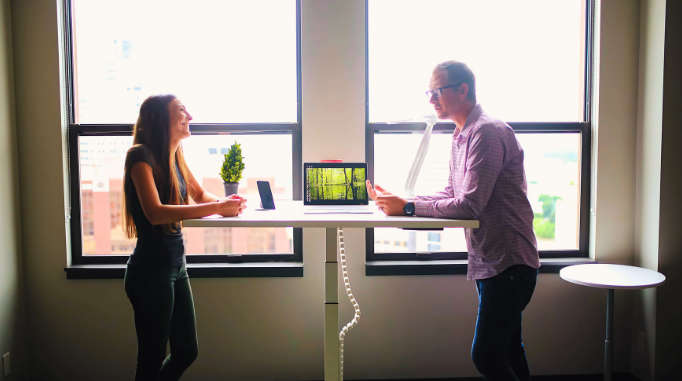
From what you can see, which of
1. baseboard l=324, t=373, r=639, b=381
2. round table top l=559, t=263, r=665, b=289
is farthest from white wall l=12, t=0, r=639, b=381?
round table top l=559, t=263, r=665, b=289

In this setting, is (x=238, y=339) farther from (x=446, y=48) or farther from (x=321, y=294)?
(x=446, y=48)

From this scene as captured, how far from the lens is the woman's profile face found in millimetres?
1733

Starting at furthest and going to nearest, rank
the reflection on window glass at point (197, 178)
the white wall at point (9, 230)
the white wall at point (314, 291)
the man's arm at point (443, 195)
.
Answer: the reflection on window glass at point (197, 178) < the white wall at point (314, 291) < the white wall at point (9, 230) < the man's arm at point (443, 195)

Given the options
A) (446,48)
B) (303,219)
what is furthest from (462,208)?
(446,48)

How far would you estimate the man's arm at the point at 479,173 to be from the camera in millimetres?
1507

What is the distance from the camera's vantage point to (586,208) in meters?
2.50

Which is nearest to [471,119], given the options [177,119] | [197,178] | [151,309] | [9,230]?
[177,119]

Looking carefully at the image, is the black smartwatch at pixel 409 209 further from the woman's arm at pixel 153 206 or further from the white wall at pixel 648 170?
the white wall at pixel 648 170

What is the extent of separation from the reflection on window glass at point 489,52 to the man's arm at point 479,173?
0.91m

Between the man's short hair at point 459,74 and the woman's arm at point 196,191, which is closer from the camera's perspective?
the man's short hair at point 459,74

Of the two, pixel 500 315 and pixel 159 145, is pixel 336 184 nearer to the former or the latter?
pixel 159 145

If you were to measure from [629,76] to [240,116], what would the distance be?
2.29 m

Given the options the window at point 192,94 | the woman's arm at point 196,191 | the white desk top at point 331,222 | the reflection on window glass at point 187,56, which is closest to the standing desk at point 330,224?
the white desk top at point 331,222

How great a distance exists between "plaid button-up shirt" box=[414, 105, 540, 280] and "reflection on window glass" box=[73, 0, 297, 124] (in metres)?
1.26
